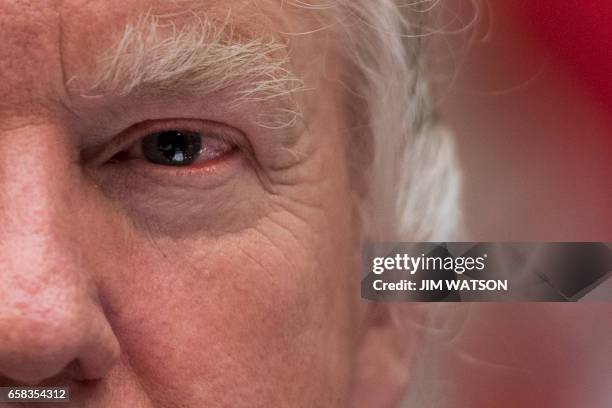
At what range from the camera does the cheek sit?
81 centimetres

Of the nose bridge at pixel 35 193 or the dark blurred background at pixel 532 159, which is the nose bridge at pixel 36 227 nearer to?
the nose bridge at pixel 35 193

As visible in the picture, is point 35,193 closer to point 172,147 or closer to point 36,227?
point 36,227

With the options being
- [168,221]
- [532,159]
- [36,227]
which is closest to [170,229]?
[168,221]

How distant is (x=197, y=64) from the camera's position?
0.81m

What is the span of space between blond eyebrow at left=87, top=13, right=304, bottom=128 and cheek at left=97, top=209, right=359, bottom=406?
0.13 metres

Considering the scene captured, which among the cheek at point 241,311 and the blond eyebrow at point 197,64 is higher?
the blond eyebrow at point 197,64

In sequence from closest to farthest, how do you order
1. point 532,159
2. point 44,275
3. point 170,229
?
point 44,275 < point 170,229 < point 532,159

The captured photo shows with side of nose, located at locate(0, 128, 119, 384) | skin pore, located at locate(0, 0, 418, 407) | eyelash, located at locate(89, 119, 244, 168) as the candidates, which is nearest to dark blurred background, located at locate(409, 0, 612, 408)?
skin pore, located at locate(0, 0, 418, 407)

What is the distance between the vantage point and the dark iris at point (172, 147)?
2.77 ft

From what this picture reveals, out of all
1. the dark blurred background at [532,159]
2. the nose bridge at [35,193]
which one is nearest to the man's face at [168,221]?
the nose bridge at [35,193]

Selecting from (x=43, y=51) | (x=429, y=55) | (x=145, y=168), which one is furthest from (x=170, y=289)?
(x=429, y=55)

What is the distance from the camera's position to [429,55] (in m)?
0.99

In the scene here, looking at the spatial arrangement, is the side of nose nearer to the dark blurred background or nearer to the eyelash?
the eyelash

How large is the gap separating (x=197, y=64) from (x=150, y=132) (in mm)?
78
